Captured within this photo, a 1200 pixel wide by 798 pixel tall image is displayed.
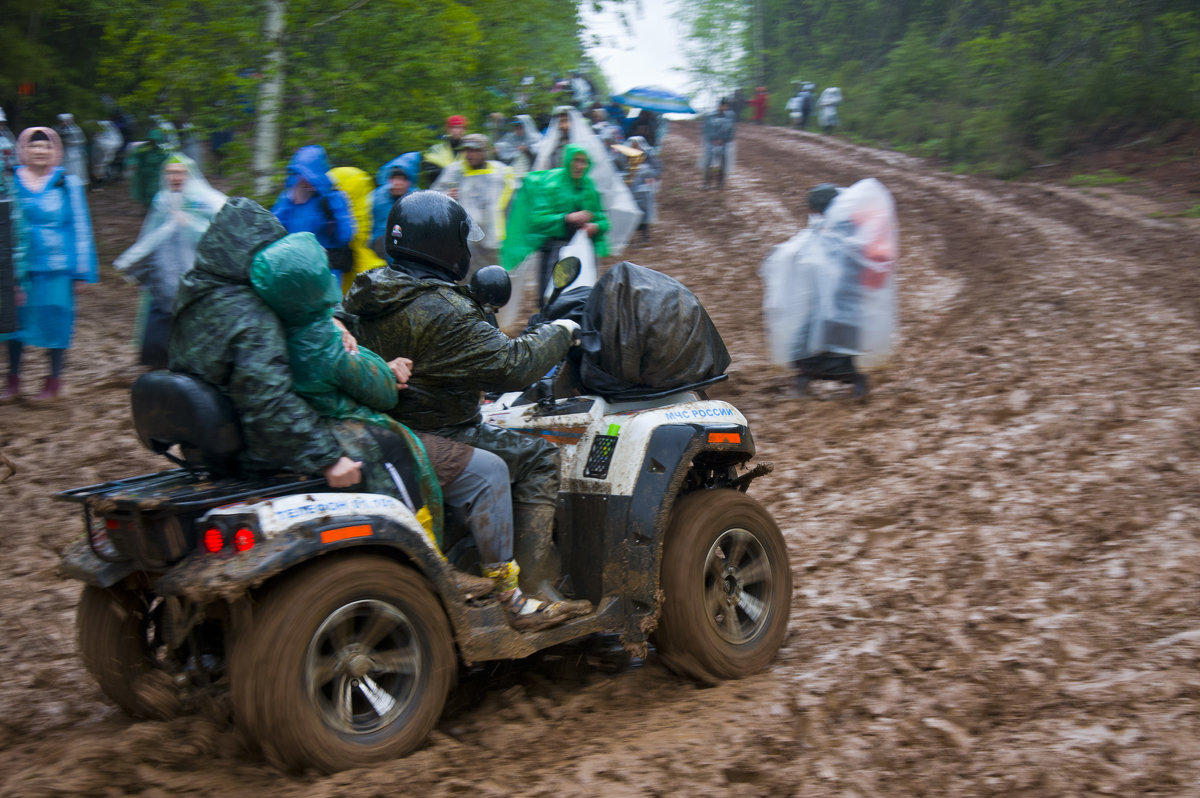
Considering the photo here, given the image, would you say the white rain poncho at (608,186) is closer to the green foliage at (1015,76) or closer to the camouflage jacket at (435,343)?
the camouflage jacket at (435,343)

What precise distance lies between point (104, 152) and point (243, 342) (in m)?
18.7

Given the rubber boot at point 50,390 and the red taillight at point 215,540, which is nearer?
the red taillight at point 215,540

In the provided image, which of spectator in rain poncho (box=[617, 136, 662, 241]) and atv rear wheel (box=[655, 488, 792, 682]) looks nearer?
atv rear wheel (box=[655, 488, 792, 682])

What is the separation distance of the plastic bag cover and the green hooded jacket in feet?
17.7

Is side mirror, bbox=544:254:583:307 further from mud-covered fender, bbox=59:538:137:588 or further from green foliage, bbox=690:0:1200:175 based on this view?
green foliage, bbox=690:0:1200:175

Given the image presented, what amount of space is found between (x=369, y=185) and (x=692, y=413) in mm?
6004

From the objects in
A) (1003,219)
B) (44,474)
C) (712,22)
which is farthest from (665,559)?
(712,22)

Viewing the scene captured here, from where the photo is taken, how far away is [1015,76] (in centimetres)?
2528

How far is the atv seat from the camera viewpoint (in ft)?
10.8

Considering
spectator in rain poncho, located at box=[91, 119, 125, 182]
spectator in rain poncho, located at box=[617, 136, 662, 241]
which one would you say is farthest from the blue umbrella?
spectator in rain poncho, located at box=[91, 119, 125, 182]

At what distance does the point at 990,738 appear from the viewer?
3703 millimetres

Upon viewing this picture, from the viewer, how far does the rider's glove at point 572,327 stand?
4305 mm

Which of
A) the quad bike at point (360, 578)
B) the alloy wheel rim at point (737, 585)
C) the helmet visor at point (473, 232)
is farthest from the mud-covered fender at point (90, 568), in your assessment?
the alloy wheel rim at point (737, 585)

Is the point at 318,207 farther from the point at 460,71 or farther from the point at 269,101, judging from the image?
the point at 460,71
